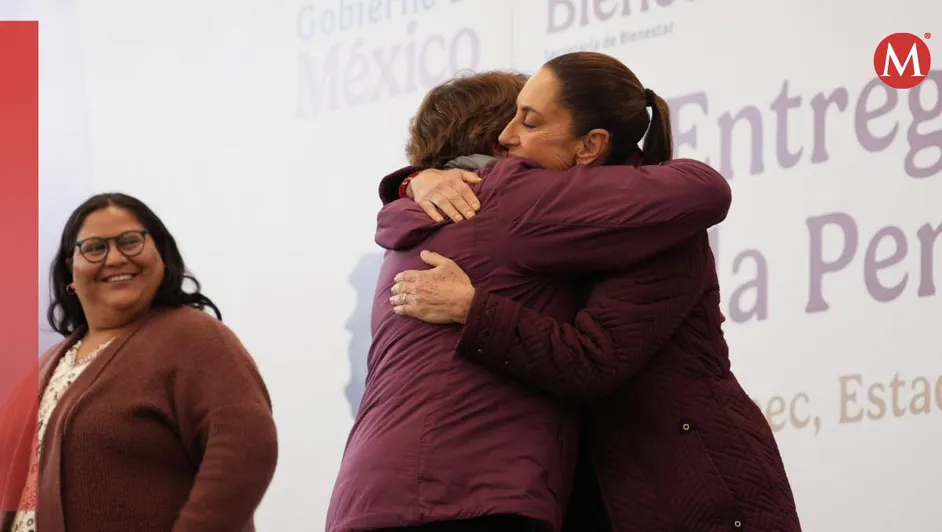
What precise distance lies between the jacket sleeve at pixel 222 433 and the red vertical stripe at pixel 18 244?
0.27 metres

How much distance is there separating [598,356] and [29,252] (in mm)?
900

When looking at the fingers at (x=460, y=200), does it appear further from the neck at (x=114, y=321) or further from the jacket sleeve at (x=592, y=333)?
the neck at (x=114, y=321)

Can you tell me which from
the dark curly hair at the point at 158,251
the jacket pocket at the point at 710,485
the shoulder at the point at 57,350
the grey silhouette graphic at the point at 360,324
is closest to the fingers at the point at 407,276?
the jacket pocket at the point at 710,485

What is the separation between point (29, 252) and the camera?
2.03 metres

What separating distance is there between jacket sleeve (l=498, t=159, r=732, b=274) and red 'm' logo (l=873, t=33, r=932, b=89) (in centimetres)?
118

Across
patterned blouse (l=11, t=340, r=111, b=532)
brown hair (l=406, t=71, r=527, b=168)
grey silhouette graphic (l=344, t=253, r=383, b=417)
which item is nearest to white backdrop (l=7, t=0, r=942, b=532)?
grey silhouette graphic (l=344, t=253, r=383, b=417)

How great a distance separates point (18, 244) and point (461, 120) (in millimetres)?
702

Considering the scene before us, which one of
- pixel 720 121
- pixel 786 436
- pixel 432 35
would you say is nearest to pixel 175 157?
pixel 432 35

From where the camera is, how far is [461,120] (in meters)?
1.84

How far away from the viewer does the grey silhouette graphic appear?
3645mm

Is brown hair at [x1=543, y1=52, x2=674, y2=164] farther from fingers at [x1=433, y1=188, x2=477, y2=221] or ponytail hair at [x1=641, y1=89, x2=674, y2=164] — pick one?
fingers at [x1=433, y1=188, x2=477, y2=221]

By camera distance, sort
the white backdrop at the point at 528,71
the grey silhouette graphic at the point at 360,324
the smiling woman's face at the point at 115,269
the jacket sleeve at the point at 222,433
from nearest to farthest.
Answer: the jacket sleeve at the point at 222,433, the smiling woman's face at the point at 115,269, the white backdrop at the point at 528,71, the grey silhouette graphic at the point at 360,324

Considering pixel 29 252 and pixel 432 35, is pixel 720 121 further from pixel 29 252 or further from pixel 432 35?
pixel 29 252

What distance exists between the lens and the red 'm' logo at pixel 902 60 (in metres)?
2.70
